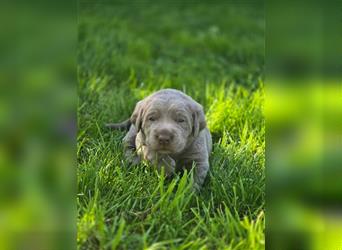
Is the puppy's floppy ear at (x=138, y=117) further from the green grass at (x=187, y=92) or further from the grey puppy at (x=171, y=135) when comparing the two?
the green grass at (x=187, y=92)

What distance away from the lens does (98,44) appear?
7496 mm

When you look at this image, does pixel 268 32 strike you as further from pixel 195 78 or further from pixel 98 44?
pixel 98 44

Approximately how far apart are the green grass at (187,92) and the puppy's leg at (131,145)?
67 millimetres

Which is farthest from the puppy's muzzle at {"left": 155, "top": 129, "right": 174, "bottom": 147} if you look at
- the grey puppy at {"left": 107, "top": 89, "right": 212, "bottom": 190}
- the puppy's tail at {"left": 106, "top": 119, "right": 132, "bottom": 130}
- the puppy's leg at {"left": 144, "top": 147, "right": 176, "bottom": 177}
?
the puppy's tail at {"left": 106, "top": 119, "right": 132, "bottom": 130}

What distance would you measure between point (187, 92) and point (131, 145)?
1922 millimetres

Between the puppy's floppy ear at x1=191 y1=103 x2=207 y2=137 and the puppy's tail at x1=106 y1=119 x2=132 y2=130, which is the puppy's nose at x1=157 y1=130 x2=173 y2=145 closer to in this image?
the puppy's floppy ear at x1=191 y1=103 x2=207 y2=137

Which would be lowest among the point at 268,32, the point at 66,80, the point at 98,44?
the point at 98,44

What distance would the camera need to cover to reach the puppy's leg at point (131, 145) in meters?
4.27

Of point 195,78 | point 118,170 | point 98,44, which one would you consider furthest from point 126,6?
point 118,170

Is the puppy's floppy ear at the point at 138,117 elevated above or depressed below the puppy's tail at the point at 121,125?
above

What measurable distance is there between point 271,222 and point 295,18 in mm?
766

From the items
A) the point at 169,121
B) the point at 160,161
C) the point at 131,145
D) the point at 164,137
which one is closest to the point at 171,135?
the point at 164,137

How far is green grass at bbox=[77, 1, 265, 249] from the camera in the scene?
3.07 metres

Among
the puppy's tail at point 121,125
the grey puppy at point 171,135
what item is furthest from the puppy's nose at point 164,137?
the puppy's tail at point 121,125
